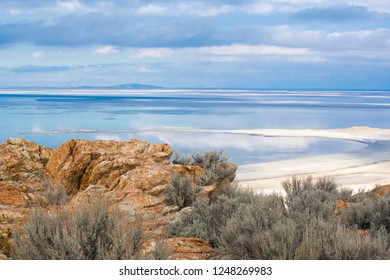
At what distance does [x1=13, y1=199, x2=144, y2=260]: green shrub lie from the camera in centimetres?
545

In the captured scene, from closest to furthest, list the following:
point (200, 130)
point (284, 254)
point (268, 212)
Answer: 1. point (284, 254)
2. point (268, 212)
3. point (200, 130)

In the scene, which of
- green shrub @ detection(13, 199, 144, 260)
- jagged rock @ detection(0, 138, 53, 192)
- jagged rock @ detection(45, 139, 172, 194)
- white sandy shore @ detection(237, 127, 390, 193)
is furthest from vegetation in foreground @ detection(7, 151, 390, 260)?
white sandy shore @ detection(237, 127, 390, 193)

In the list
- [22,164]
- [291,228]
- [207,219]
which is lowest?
[207,219]

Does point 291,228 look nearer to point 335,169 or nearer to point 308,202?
point 308,202

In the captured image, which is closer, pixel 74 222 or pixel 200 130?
pixel 74 222

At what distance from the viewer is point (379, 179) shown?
16.0 metres

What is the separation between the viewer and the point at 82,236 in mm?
5555

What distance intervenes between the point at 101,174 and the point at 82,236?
528cm

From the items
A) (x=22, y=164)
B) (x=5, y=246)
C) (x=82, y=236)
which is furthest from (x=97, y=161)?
(x=82, y=236)

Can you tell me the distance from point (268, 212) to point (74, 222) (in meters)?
2.46

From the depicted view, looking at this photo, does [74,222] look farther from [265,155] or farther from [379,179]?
[265,155]

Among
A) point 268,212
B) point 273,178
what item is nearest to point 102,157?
point 268,212

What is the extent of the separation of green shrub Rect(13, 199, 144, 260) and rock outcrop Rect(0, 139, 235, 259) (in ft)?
6.62
